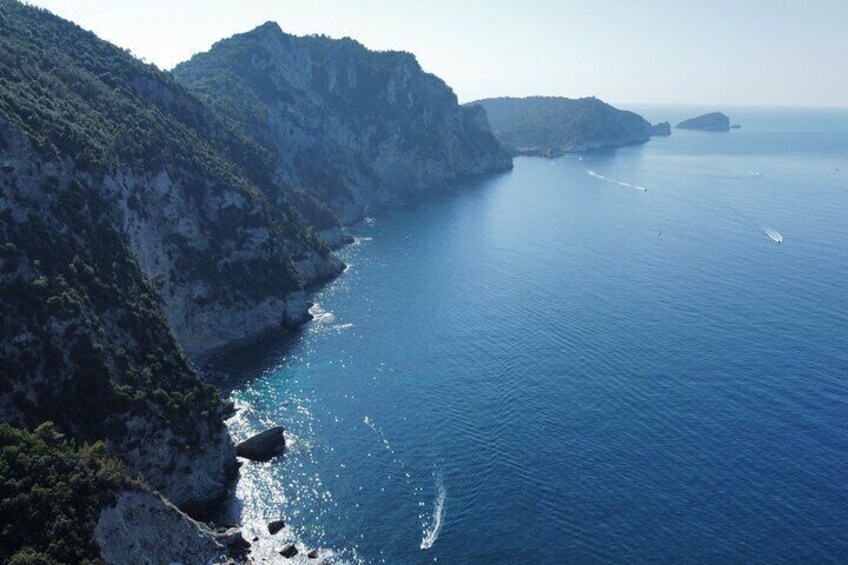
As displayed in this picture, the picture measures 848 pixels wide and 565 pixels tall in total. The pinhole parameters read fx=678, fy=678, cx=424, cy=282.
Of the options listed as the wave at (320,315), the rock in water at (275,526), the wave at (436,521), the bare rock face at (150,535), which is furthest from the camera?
the wave at (320,315)

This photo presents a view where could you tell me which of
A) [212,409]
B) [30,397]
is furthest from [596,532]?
[30,397]

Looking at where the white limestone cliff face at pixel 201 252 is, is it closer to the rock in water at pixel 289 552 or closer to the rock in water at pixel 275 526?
the rock in water at pixel 275 526

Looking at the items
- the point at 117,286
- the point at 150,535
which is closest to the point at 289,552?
the point at 150,535

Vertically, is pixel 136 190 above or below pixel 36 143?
below

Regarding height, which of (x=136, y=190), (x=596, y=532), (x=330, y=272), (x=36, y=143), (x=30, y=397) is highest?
(x=36, y=143)

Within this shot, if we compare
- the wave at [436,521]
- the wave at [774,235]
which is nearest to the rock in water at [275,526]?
the wave at [436,521]

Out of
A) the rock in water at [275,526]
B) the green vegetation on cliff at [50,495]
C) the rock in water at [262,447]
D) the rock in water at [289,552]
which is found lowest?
the rock in water at [289,552]

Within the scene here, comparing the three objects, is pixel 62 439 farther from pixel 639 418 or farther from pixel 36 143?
pixel 639 418
